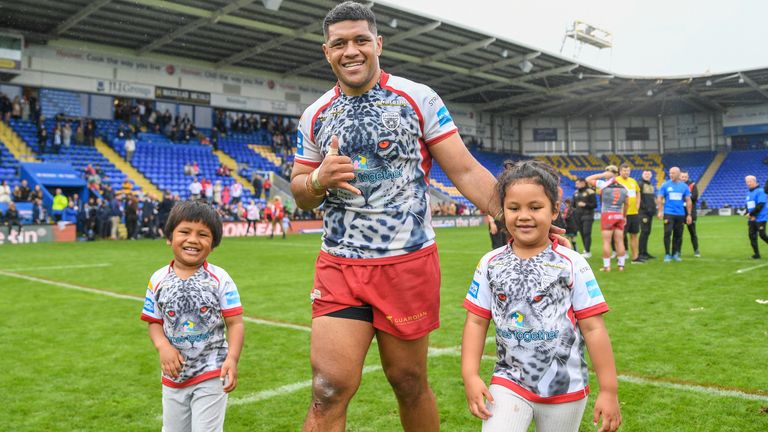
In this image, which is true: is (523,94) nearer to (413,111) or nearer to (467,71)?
(467,71)

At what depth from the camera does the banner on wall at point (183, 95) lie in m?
33.2

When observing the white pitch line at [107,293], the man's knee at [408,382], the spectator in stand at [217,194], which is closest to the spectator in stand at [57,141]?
the spectator in stand at [217,194]

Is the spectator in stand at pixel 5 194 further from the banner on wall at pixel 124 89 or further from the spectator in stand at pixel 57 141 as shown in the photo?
→ the banner on wall at pixel 124 89

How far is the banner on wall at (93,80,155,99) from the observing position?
31219mm

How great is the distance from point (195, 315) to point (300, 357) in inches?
108

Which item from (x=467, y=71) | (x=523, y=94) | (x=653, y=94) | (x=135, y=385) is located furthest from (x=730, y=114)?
(x=135, y=385)

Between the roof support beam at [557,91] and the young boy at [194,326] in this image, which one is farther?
the roof support beam at [557,91]

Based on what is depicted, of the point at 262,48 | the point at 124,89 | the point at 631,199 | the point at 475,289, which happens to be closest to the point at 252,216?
the point at 262,48

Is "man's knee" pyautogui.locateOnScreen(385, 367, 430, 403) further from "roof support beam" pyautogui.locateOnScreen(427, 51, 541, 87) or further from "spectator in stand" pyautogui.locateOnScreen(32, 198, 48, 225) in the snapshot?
"roof support beam" pyautogui.locateOnScreen(427, 51, 541, 87)

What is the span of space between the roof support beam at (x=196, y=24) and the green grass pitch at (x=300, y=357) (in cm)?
1774

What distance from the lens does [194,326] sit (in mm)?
3021

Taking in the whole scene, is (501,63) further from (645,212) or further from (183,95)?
(645,212)

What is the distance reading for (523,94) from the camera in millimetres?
47156

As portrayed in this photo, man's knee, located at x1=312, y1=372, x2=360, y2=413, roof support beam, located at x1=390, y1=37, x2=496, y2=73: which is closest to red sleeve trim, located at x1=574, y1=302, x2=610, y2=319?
man's knee, located at x1=312, y1=372, x2=360, y2=413
